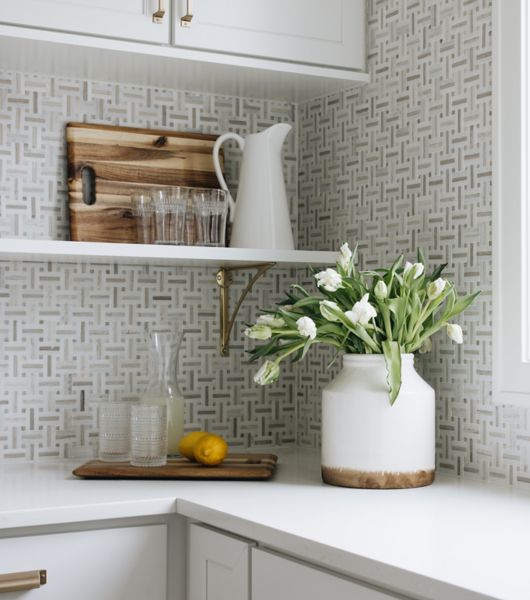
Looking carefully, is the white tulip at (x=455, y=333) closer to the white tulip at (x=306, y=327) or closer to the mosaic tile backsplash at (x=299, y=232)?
the mosaic tile backsplash at (x=299, y=232)

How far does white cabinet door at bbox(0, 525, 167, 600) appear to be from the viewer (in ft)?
5.31

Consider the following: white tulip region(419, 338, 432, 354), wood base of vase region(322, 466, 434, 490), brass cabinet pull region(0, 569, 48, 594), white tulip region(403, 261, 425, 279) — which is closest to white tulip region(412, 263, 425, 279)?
white tulip region(403, 261, 425, 279)

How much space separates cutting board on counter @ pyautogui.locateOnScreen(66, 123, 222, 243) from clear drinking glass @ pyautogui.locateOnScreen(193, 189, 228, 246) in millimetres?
167

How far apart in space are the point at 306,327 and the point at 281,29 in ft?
2.46

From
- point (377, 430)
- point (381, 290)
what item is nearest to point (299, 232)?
point (381, 290)

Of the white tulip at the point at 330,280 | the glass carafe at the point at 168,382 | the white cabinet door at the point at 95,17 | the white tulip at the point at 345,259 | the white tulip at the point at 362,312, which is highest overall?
the white cabinet door at the point at 95,17

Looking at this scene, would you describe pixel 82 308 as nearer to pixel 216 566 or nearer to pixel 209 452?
pixel 209 452

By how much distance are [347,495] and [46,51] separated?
1108 millimetres

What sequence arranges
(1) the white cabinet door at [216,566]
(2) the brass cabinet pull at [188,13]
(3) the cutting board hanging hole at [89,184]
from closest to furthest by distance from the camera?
(1) the white cabinet door at [216,566] → (2) the brass cabinet pull at [188,13] → (3) the cutting board hanging hole at [89,184]

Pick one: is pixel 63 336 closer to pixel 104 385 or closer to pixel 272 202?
pixel 104 385

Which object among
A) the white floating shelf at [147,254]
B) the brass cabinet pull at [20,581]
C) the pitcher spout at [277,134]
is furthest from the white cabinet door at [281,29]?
the brass cabinet pull at [20,581]

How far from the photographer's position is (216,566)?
1.65m

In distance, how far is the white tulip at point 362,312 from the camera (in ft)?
5.85

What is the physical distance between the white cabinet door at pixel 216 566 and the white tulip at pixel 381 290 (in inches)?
21.2
